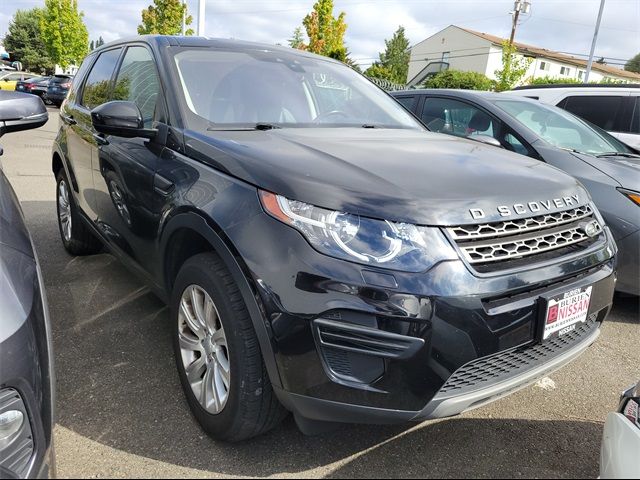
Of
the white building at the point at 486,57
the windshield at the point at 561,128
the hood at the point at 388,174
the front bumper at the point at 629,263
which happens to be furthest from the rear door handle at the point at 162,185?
→ the white building at the point at 486,57

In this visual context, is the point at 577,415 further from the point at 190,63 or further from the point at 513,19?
the point at 513,19

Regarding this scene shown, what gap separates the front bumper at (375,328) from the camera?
61.2 inches

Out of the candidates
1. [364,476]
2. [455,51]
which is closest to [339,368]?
[364,476]

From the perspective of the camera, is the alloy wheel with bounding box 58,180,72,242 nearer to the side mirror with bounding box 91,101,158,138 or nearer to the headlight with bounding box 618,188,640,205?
the side mirror with bounding box 91,101,158,138

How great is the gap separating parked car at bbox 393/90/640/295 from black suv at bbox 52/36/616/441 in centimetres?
127

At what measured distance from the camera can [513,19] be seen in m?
29.2

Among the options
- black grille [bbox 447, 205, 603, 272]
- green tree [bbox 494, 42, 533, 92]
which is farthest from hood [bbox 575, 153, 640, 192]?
green tree [bbox 494, 42, 533, 92]

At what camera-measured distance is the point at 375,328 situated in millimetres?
1551

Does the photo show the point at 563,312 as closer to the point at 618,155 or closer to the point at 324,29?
the point at 618,155

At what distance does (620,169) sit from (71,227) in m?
4.16

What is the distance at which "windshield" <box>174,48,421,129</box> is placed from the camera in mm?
2537

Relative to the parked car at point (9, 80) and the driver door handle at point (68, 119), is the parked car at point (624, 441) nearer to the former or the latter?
the driver door handle at point (68, 119)

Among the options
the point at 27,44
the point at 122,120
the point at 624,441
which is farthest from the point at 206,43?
the point at 27,44

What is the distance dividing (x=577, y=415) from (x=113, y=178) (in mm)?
2726
